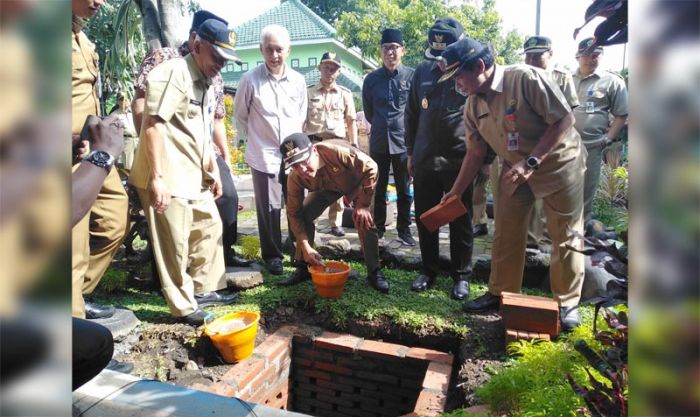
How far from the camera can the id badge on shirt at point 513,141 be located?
332 centimetres

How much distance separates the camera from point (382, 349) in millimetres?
3465

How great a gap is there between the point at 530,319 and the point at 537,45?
10.3 feet

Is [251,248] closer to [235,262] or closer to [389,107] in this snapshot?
[235,262]

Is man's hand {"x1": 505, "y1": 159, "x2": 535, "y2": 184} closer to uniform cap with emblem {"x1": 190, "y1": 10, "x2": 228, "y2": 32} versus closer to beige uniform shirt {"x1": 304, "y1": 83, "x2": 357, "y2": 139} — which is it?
uniform cap with emblem {"x1": 190, "y1": 10, "x2": 228, "y2": 32}

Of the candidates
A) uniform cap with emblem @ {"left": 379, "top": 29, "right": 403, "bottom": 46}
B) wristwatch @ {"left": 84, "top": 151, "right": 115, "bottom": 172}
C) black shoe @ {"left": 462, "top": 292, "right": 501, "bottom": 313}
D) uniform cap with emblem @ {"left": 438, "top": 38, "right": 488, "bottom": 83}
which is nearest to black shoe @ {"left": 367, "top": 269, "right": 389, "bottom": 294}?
black shoe @ {"left": 462, "top": 292, "right": 501, "bottom": 313}

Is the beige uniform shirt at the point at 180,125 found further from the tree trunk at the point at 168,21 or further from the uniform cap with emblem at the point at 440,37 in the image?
the tree trunk at the point at 168,21

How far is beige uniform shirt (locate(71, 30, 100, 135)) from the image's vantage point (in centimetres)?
290

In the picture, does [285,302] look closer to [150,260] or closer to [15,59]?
[150,260]

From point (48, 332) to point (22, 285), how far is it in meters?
0.05

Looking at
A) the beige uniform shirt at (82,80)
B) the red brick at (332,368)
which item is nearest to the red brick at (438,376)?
the red brick at (332,368)

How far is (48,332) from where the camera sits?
1.31 feet

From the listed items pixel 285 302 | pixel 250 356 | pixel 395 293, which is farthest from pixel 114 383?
pixel 395 293

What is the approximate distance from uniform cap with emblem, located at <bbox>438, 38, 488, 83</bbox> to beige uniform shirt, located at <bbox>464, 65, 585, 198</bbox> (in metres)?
0.20

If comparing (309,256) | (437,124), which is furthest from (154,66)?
(437,124)
